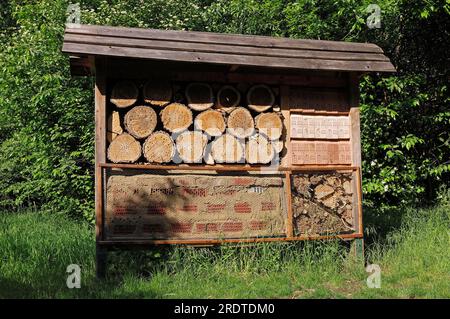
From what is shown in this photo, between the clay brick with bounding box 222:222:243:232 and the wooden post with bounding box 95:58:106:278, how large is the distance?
→ 1557 mm

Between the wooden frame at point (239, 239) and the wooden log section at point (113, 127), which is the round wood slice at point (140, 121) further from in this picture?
the wooden frame at point (239, 239)

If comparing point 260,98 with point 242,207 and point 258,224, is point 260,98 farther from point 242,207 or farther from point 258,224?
point 258,224

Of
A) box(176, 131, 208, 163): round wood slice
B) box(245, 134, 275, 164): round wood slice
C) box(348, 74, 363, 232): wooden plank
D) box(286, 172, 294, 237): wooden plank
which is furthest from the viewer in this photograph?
box(348, 74, 363, 232): wooden plank

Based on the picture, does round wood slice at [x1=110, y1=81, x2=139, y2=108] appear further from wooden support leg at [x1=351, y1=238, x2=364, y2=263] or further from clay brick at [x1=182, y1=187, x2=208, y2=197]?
wooden support leg at [x1=351, y1=238, x2=364, y2=263]

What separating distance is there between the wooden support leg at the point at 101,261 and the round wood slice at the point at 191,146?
1532 mm

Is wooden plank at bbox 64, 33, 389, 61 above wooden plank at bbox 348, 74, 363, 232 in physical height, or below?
above

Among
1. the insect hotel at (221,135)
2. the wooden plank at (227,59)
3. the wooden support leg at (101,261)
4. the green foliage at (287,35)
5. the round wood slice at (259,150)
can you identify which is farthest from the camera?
the green foliage at (287,35)

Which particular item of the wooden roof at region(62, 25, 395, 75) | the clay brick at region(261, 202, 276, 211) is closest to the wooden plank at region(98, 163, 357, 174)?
the clay brick at region(261, 202, 276, 211)

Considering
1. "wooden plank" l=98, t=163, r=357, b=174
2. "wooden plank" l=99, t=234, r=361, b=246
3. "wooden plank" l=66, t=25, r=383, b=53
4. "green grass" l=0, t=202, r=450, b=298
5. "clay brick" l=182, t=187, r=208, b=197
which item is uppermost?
"wooden plank" l=66, t=25, r=383, b=53

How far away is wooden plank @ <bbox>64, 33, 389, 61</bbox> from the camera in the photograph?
6266 millimetres

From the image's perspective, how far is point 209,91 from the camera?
7.04 metres

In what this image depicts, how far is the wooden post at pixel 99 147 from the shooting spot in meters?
6.35

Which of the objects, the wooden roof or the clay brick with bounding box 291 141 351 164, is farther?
the clay brick with bounding box 291 141 351 164

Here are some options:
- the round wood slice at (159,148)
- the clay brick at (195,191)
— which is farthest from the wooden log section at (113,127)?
the clay brick at (195,191)
